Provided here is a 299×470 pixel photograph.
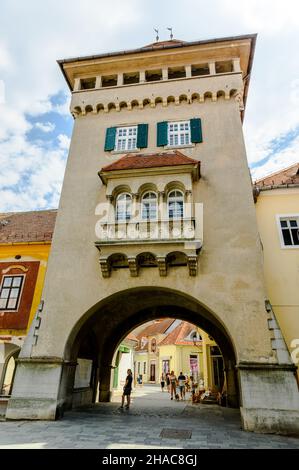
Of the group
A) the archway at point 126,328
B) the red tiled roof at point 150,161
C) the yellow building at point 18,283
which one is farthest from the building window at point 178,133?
the yellow building at point 18,283

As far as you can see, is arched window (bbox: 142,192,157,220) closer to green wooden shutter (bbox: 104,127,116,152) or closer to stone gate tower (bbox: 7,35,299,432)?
stone gate tower (bbox: 7,35,299,432)

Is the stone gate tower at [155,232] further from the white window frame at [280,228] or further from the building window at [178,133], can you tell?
the white window frame at [280,228]

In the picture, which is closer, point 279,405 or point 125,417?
point 279,405

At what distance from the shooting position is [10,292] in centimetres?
1559

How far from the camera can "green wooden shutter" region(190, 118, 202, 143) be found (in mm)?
14078

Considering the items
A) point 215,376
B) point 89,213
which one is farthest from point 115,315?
point 215,376

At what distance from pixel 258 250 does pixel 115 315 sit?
874 centimetres

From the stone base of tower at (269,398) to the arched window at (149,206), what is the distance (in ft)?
21.1

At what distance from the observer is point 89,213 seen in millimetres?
13195

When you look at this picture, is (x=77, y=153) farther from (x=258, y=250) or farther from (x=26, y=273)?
(x=258, y=250)

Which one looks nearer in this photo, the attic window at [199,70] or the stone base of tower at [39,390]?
the stone base of tower at [39,390]

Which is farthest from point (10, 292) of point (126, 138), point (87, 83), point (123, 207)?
point (87, 83)

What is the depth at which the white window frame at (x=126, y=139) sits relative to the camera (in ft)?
48.5

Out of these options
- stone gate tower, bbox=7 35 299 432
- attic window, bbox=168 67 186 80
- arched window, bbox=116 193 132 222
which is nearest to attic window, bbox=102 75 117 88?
stone gate tower, bbox=7 35 299 432
